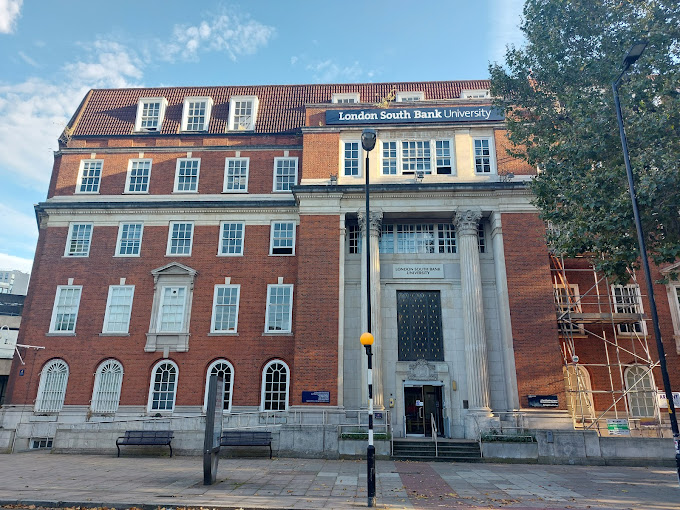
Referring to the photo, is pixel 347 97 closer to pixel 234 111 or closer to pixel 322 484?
pixel 234 111

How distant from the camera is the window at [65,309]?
24.8 m

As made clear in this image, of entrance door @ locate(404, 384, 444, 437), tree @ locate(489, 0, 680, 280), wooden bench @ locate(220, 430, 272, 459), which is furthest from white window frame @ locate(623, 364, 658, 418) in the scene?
wooden bench @ locate(220, 430, 272, 459)

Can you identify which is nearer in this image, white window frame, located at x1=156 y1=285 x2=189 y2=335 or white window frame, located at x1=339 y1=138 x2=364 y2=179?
white window frame, located at x1=156 y1=285 x2=189 y2=335

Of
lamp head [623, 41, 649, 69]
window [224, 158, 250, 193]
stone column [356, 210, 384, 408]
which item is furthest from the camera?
window [224, 158, 250, 193]

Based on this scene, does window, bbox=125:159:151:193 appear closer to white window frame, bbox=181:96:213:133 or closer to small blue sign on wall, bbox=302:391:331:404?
white window frame, bbox=181:96:213:133

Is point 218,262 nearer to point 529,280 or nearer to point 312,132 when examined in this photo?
point 312,132

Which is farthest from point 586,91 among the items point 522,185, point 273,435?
point 273,435

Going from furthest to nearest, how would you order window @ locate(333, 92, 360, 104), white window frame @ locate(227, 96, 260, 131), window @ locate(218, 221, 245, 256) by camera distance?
window @ locate(333, 92, 360, 104) → white window frame @ locate(227, 96, 260, 131) → window @ locate(218, 221, 245, 256)

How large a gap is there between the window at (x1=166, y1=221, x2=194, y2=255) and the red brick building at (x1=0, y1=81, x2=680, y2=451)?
0.09 m

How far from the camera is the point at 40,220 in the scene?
89.9 feet

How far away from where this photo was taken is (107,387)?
78.0 ft

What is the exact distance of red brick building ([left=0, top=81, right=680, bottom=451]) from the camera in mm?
21969

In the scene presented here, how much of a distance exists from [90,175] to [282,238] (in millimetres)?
12524

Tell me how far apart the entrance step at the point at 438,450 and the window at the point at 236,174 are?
1622 centimetres
